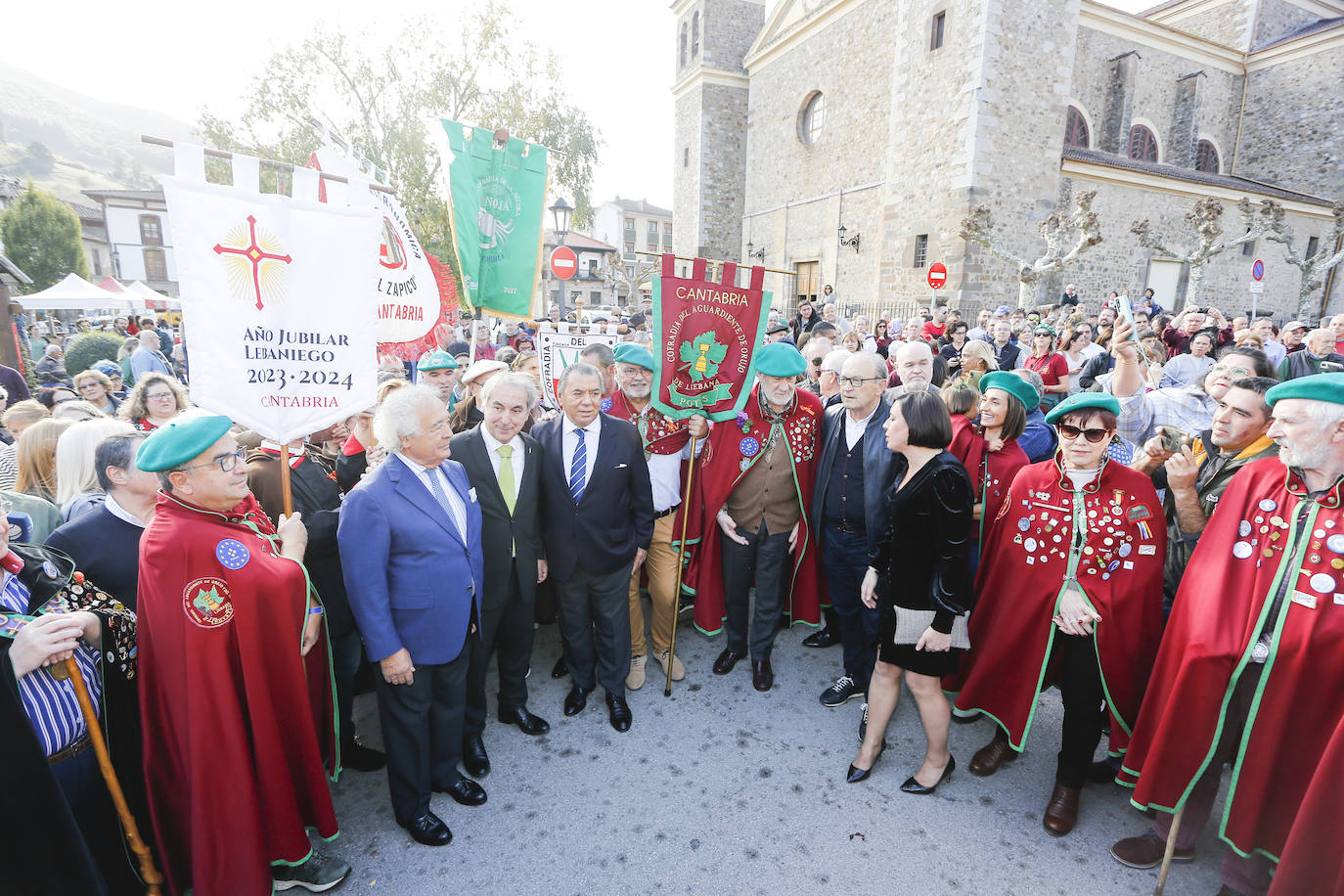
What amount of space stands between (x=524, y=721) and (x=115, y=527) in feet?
7.12

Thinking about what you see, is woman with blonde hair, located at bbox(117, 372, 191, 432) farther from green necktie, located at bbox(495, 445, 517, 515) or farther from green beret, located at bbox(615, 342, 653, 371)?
green beret, located at bbox(615, 342, 653, 371)

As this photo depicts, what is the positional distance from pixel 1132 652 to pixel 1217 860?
95 centimetres

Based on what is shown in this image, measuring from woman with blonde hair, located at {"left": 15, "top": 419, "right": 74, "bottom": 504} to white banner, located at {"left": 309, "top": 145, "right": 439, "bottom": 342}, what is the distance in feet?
6.04

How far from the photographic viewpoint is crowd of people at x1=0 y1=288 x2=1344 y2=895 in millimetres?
2154

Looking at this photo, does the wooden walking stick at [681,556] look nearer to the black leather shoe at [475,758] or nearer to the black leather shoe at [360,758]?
the black leather shoe at [475,758]

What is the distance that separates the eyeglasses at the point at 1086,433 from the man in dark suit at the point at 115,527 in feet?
12.7

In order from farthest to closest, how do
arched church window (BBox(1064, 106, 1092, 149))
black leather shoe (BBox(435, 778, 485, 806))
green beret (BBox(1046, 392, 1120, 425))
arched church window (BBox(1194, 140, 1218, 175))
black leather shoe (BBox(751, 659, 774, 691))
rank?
1. arched church window (BBox(1194, 140, 1218, 175))
2. arched church window (BBox(1064, 106, 1092, 149))
3. black leather shoe (BBox(751, 659, 774, 691))
4. black leather shoe (BBox(435, 778, 485, 806))
5. green beret (BBox(1046, 392, 1120, 425))

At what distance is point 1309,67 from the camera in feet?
74.1

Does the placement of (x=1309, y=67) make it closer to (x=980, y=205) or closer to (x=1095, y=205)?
(x=1095, y=205)

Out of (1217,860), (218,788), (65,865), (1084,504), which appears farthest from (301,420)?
(1217,860)

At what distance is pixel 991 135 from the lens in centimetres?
1534

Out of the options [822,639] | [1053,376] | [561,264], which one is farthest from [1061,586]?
[561,264]

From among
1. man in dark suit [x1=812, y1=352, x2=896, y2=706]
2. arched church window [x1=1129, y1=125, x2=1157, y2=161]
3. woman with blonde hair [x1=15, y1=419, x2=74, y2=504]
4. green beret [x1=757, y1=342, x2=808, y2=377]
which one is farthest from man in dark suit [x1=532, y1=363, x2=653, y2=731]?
arched church window [x1=1129, y1=125, x2=1157, y2=161]

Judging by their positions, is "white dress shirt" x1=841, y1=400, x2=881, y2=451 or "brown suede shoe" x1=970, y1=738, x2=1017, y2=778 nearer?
"brown suede shoe" x1=970, y1=738, x2=1017, y2=778
